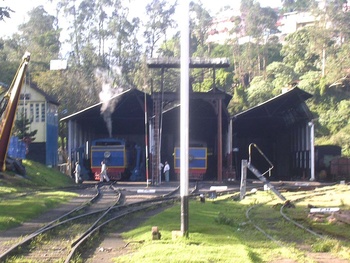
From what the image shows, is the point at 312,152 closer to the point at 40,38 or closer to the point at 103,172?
the point at 103,172

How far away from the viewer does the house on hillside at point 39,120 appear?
46.5 meters

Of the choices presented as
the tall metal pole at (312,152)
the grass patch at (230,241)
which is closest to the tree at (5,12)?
the grass patch at (230,241)

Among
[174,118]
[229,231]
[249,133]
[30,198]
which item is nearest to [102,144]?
[174,118]

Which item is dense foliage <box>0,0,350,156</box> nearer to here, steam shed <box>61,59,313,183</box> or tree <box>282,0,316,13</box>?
steam shed <box>61,59,313,183</box>

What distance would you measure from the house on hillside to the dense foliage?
1175 centimetres

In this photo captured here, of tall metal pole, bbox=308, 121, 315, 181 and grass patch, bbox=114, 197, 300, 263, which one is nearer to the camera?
grass patch, bbox=114, 197, 300, 263

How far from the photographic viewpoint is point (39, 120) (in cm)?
4766

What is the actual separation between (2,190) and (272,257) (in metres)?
19.4

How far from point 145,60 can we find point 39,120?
26.2m

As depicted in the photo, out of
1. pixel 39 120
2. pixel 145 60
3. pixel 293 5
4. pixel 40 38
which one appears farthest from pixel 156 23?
pixel 293 5

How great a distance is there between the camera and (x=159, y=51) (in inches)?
2995

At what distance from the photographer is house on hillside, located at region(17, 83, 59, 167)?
4653 centimetres

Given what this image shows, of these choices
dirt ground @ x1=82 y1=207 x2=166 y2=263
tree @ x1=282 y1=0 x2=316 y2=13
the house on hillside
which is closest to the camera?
dirt ground @ x1=82 y1=207 x2=166 y2=263

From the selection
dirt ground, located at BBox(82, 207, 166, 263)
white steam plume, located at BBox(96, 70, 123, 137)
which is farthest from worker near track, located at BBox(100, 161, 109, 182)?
dirt ground, located at BBox(82, 207, 166, 263)
